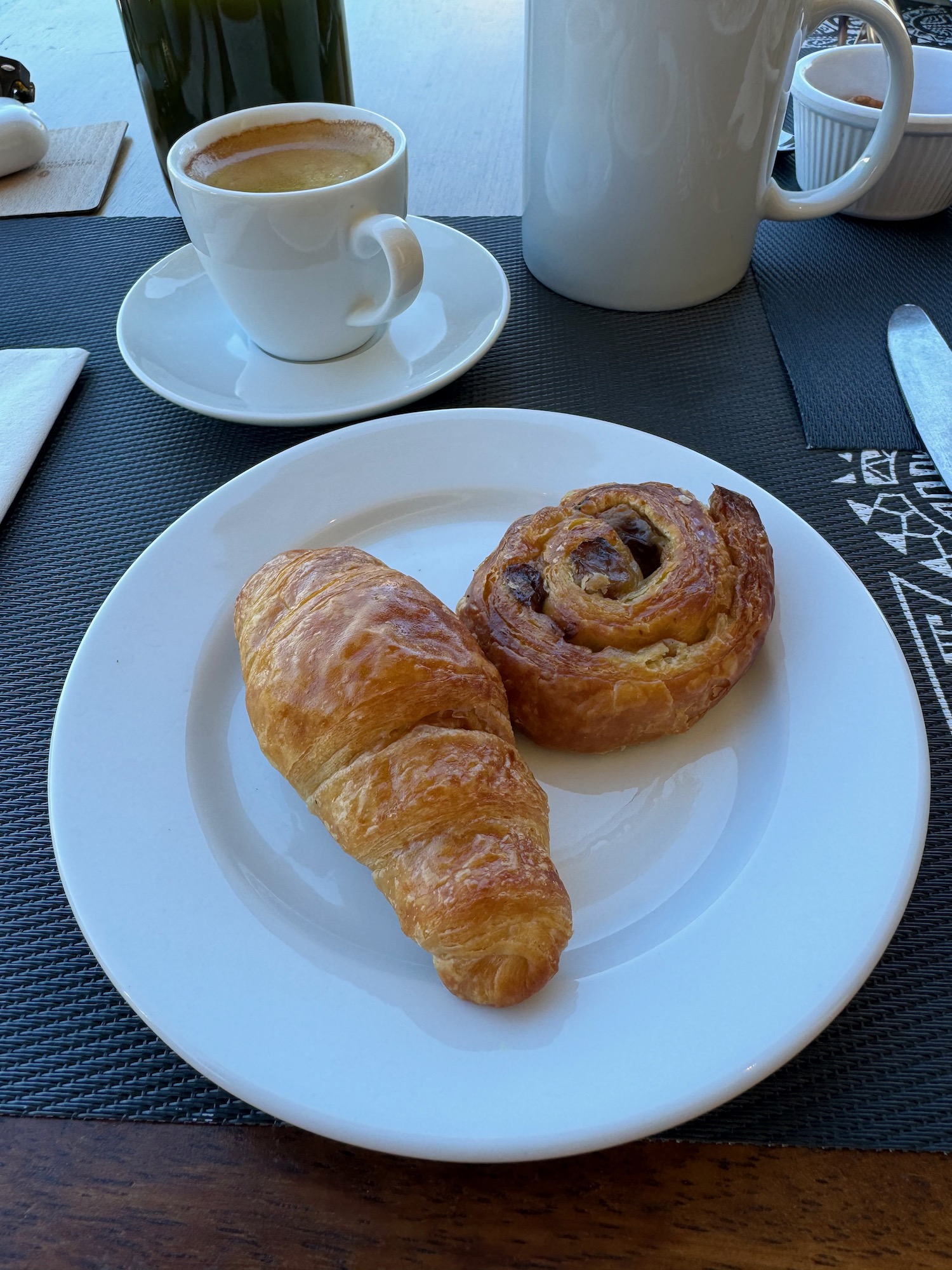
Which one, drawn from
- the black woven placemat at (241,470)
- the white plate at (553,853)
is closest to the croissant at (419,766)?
the white plate at (553,853)

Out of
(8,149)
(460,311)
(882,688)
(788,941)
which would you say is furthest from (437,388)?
(8,149)

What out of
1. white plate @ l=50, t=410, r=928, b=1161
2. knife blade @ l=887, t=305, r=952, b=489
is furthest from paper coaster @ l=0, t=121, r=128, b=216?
knife blade @ l=887, t=305, r=952, b=489

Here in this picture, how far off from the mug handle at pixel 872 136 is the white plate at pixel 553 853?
1.71ft

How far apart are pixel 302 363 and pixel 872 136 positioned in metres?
0.86

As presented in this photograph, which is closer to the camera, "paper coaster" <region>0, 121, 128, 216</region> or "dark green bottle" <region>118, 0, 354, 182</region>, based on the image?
"dark green bottle" <region>118, 0, 354, 182</region>

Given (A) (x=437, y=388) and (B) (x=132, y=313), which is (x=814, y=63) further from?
(B) (x=132, y=313)

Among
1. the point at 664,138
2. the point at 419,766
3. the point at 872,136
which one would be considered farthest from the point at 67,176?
the point at 419,766

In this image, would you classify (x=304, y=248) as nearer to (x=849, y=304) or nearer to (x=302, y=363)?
(x=302, y=363)

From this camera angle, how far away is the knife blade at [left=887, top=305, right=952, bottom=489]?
997 millimetres

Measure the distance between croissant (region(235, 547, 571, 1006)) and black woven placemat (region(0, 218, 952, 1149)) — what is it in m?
0.16

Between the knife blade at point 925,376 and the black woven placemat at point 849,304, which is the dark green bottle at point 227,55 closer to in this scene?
the black woven placemat at point 849,304

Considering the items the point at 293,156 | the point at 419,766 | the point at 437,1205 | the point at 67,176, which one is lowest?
the point at 437,1205

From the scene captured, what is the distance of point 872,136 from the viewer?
119cm

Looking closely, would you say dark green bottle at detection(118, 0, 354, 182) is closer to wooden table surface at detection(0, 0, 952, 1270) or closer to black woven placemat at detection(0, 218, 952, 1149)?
black woven placemat at detection(0, 218, 952, 1149)
